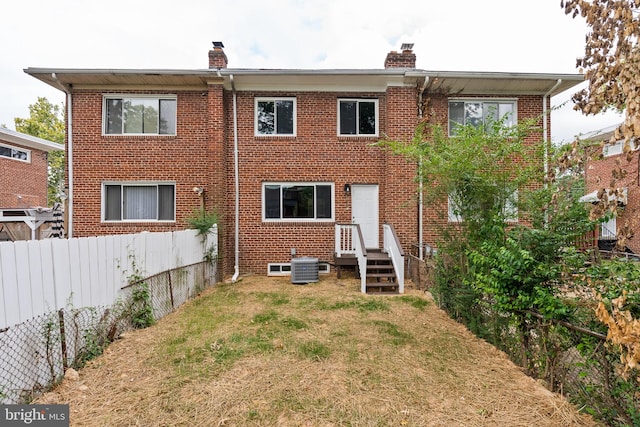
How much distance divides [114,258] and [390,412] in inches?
166

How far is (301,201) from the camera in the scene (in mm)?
9672

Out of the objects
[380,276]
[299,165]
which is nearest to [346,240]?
[380,276]

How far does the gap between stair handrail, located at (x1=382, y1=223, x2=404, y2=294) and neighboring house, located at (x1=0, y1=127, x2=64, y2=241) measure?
14777 mm

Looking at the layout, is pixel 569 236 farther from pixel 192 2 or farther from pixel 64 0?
pixel 64 0

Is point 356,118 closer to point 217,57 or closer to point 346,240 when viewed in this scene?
point 346,240

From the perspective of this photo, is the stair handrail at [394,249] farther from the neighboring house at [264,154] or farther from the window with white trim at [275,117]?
the window with white trim at [275,117]

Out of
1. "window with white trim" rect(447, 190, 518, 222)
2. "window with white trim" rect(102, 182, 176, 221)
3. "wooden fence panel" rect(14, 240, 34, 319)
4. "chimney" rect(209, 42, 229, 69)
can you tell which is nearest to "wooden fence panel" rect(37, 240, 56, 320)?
"wooden fence panel" rect(14, 240, 34, 319)

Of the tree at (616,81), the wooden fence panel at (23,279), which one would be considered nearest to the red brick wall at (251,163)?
the wooden fence panel at (23,279)

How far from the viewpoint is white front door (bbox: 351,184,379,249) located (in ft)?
31.8

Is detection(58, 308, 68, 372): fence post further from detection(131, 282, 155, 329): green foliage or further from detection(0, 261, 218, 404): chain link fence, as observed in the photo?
detection(131, 282, 155, 329): green foliage

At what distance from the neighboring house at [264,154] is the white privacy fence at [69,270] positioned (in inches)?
158

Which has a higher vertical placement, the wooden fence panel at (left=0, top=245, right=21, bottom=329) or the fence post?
the wooden fence panel at (left=0, top=245, right=21, bottom=329)

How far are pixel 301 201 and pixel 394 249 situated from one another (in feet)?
10.7

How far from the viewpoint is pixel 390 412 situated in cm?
285
